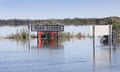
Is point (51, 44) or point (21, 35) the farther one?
point (21, 35)

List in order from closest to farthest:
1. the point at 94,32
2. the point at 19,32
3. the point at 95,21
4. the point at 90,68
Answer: the point at 90,68 < the point at 94,32 < the point at 19,32 < the point at 95,21

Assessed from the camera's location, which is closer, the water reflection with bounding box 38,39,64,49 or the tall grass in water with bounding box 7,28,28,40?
the water reflection with bounding box 38,39,64,49

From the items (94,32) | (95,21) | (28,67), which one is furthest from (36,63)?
(95,21)

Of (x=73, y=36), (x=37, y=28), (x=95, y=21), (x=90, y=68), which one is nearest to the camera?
(x=90, y=68)

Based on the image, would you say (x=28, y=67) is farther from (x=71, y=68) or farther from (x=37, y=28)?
(x=37, y=28)

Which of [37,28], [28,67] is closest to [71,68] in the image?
[28,67]

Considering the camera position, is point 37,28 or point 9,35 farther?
point 9,35

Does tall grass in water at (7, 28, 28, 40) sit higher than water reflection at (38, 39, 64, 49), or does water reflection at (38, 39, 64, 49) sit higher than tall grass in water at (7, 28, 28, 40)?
tall grass in water at (7, 28, 28, 40)

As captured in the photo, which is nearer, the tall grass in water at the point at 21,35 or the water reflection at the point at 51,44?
the water reflection at the point at 51,44

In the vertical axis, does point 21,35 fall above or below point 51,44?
above

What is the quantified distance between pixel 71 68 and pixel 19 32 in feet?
80.8

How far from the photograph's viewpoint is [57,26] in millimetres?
36688

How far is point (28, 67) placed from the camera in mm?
12953

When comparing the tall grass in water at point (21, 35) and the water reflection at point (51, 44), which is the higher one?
the tall grass in water at point (21, 35)
